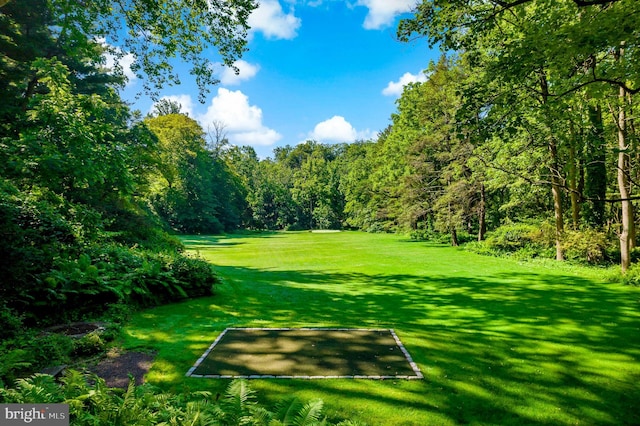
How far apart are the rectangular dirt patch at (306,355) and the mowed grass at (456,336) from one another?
0.75 feet

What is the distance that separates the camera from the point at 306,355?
566 centimetres

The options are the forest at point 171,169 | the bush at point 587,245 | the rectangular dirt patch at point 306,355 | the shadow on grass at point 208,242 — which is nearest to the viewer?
the rectangular dirt patch at point 306,355

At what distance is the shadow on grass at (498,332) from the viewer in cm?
429

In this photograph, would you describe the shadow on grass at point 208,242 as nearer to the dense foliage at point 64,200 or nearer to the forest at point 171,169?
the forest at point 171,169

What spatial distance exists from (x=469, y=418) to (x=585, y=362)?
3054 millimetres

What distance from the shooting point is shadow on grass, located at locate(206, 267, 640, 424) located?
14.1 ft

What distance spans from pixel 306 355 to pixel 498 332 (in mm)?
4209

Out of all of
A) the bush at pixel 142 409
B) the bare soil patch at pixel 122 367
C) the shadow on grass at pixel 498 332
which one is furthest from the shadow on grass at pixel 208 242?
the bush at pixel 142 409

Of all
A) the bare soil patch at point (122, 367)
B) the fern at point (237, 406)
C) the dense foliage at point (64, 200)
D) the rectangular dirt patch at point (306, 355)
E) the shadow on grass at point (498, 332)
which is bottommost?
the shadow on grass at point (498, 332)

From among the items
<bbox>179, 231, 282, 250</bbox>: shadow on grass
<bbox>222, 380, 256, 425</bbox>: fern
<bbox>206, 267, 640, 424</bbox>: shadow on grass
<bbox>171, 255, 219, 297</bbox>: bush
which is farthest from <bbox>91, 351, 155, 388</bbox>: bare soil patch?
<bbox>179, 231, 282, 250</bbox>: shadow on grass

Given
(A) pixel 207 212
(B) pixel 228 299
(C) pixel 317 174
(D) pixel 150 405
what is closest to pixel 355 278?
(B) pixel 228 299

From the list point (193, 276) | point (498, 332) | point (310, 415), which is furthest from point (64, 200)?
point (498, 332)

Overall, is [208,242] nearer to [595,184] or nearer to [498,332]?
[595,184]

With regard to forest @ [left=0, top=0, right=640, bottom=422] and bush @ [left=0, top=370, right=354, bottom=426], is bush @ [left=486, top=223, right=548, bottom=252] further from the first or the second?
bush @ [left=0, top=370, right=354, bottom=426]
